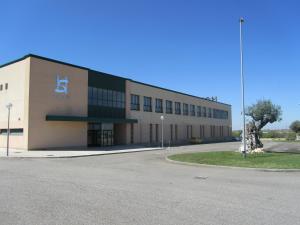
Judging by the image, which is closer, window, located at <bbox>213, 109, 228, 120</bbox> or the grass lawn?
the grass lawn

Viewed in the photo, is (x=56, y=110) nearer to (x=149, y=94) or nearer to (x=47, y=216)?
(x=149, y=94)

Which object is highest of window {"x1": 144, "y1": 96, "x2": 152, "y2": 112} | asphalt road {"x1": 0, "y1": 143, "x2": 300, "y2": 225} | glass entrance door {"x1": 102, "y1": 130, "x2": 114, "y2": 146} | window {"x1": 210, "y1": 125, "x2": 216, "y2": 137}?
window {"x1": 144, "y1": 96, "x2": 152, "y2": 112}

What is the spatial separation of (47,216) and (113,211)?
1447 millimetres

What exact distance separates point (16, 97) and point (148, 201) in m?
28.3

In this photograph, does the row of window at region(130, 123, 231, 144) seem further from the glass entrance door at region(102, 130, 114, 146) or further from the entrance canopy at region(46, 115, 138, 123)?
the entrance canopy at region(46, 115, 138, 123)

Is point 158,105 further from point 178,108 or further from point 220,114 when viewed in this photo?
point 220,114

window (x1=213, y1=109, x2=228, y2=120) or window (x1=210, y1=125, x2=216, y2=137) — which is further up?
window (x1=213, y1=109, x2=228, y2=120)

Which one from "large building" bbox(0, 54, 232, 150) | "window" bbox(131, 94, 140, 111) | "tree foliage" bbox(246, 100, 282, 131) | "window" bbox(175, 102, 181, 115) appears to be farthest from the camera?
"tree foliage" bbox(246, 100, 282, 131)

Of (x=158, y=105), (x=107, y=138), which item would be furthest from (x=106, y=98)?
(x=158, y=105)

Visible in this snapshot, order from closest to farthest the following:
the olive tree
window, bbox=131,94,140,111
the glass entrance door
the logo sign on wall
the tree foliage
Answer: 1. the logo sign on wall
2. the glass entrance door
3. window, bbox=131,94,140,111
4. the tree foliage
5. the olive tree

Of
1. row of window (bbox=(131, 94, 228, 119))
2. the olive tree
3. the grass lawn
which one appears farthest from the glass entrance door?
the olive tree

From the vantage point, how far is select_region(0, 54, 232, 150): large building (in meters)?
31.1

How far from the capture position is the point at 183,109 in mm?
58312

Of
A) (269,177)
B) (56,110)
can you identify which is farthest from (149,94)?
(269,177)
